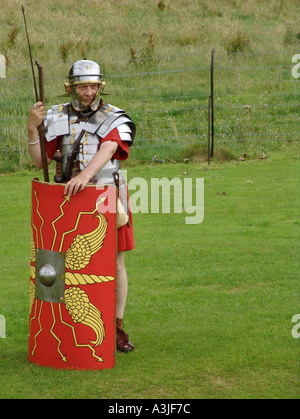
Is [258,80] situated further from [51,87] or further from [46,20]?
[46,20]

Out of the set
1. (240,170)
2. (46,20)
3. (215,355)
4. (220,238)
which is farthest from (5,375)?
(46,20)

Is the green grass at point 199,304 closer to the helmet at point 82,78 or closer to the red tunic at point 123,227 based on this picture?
the red tunic at point 123,227

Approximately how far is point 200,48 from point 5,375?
50.7ft

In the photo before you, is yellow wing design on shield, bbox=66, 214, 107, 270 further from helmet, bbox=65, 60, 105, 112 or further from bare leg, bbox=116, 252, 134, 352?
helmet, bbox=65, 60, 105, 112

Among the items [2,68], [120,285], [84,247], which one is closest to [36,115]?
[84,247]

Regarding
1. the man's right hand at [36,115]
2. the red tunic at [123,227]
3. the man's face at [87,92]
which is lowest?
the red tunic at [123,227]

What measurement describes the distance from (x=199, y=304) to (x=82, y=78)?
231cm

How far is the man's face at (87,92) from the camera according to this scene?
17.7 feet

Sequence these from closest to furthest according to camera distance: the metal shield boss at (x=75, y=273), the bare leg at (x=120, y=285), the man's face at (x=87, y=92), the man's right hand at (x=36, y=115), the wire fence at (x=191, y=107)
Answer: the metal shield boss at (x=75, y=273)
the man's right hand at (x=36, y=115)
the man's face at (x=87, y=92)
the bare leg at (x=120, y=285)
the wire fence at (x=191, y=107)

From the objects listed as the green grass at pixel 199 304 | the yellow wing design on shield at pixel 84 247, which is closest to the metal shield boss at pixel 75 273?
the yellow wing design on shield at pixel 84 247

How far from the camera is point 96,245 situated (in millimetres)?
5141

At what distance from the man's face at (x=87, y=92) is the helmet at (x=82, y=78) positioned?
0.02m
